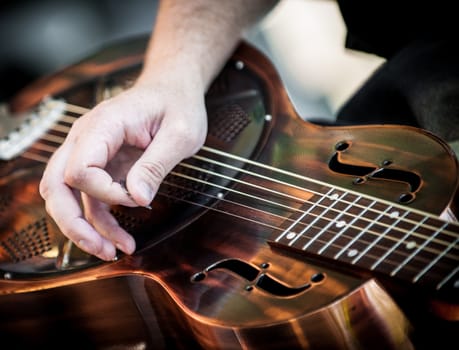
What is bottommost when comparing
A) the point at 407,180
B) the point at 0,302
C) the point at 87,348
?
the point at 87,348

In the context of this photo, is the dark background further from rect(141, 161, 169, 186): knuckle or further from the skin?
rect(141, 161, 169, 186): knuckle

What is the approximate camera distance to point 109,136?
894 mm

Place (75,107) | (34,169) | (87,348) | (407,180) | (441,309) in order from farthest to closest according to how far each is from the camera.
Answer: (75,107) → (34,169) → (87,348) → (407,180) → (441,309)

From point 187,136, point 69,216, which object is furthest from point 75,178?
point 187,136

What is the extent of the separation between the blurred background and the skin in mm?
→ 788

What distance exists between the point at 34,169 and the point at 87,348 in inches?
13.2

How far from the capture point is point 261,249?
2.60 feet

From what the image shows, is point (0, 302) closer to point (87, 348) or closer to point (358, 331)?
point (87, 348)

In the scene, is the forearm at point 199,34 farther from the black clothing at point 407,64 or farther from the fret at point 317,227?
the fret at point 317,227

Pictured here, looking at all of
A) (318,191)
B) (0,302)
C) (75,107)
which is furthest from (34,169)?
(318,191)

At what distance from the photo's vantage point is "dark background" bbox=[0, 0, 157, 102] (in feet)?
7.64

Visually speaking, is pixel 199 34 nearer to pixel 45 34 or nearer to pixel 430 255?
pixel 430 255

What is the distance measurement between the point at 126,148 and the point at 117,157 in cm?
2

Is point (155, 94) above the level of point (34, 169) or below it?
above
